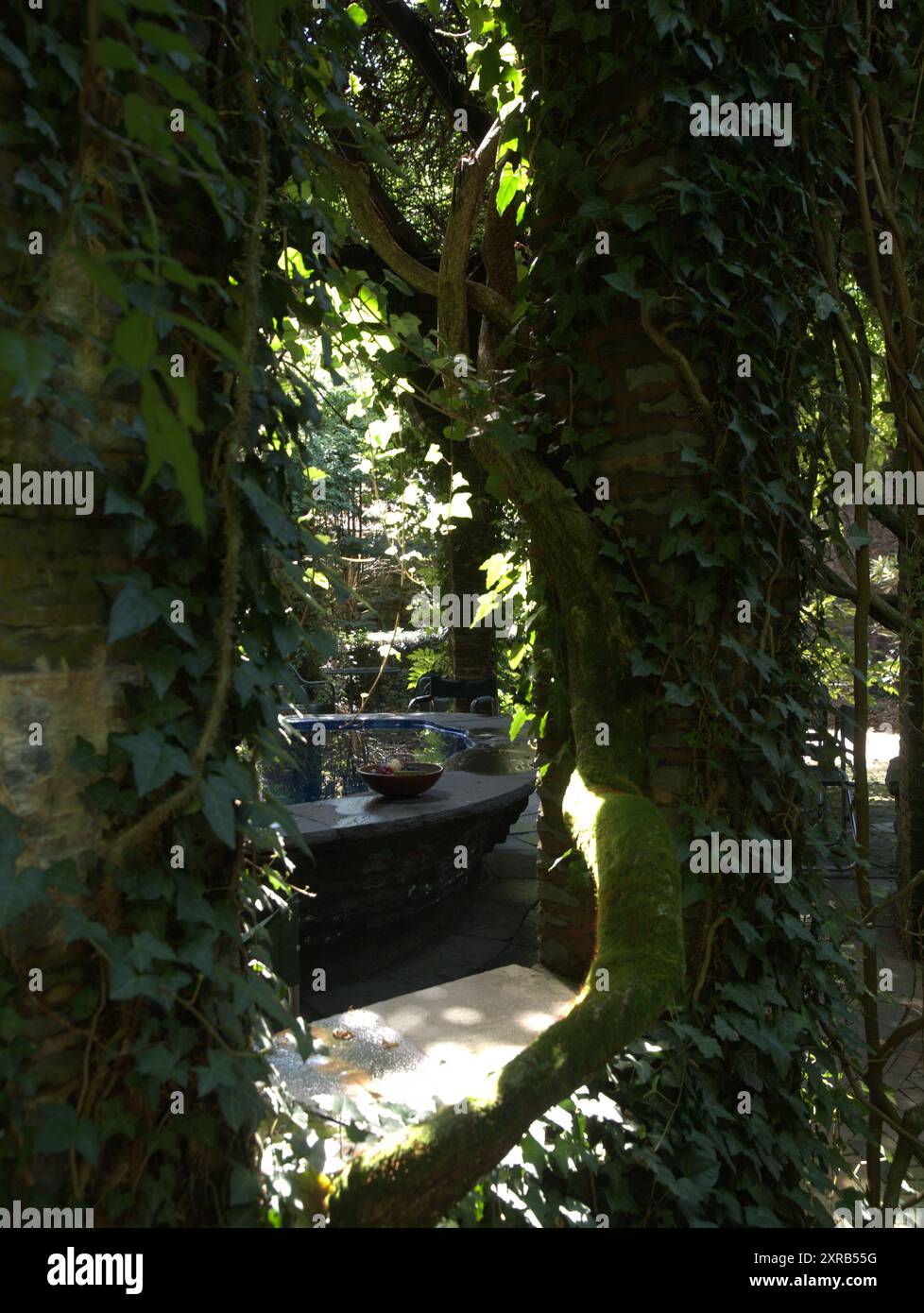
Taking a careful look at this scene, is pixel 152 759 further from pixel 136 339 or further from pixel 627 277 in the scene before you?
pixel 627 277

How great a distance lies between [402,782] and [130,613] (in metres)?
3.28

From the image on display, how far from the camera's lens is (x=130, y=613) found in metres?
1.29

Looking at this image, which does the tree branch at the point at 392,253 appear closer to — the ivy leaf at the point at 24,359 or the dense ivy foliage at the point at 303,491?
the dense ivy foliage at the point at 303,491

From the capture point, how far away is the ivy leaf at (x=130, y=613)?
1268 millimetres

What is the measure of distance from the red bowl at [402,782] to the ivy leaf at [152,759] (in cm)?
318

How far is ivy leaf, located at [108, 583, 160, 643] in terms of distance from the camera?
4.16ft

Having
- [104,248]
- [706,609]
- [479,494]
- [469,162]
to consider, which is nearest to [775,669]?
[706,609]

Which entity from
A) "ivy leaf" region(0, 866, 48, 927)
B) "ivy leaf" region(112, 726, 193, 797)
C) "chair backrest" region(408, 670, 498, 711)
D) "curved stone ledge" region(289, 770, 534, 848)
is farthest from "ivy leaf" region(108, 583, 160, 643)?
"chair backrest" region(408, 670, 498, 711)

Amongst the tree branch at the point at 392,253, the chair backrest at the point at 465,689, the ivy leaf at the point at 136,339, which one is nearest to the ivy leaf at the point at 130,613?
the ivy leaf at the point at 136,339

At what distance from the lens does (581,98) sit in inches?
103

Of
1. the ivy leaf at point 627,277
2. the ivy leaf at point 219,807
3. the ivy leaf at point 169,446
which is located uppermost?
the ivy leaf at point 627,277

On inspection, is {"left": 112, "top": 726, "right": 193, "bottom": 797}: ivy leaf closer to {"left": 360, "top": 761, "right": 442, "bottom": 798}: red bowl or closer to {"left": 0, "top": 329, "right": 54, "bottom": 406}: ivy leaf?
{"left": 0, "top": 329, "right": 54, "bottom": 406}: ivy leaf

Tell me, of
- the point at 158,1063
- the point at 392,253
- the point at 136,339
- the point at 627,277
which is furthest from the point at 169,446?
the point at 392,253
